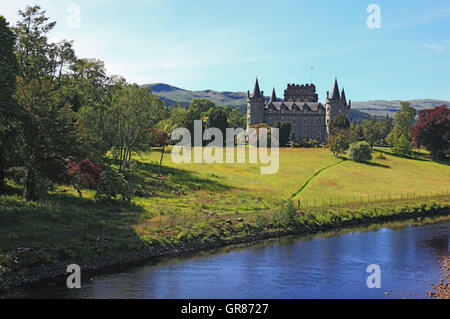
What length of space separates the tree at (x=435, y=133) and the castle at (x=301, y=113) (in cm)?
3283

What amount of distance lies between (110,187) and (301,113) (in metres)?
97.8

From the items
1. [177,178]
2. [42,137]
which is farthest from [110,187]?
[177,178]

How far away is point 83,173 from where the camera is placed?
40.6 m

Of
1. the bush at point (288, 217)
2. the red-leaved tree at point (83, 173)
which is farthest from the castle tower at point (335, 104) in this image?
the red-leaved tree at point (83, 173)

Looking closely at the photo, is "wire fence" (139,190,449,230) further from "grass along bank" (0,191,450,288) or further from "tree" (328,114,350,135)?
"tree" (328,114,350,135)

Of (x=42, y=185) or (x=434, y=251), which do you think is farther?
(x=42, y=185)

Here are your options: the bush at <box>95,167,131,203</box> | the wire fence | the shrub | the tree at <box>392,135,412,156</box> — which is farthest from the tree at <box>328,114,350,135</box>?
the bush at <box>95,167,131,203</box>

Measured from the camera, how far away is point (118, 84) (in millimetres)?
67875

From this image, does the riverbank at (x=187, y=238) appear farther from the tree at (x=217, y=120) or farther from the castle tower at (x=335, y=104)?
the castle tower at (x=335, y=104)

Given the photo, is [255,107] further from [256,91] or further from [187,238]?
[187,238]

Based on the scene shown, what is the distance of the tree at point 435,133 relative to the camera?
313ft

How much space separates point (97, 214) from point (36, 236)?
27.0 ft

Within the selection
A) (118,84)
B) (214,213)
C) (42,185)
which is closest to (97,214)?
(42,185)
